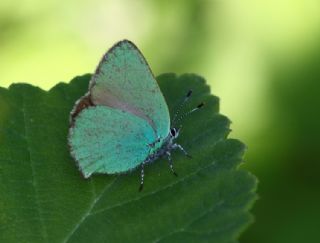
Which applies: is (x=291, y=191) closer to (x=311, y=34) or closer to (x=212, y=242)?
(x=311, y=34)

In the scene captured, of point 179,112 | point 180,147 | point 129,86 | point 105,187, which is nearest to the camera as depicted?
point 105,187

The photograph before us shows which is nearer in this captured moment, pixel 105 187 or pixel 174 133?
pixel 105 187

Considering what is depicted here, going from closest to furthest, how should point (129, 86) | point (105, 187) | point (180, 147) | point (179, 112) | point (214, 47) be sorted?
point (105, 187), point (180, 147), point (129, 86), point (179, 112), point (214, 47)

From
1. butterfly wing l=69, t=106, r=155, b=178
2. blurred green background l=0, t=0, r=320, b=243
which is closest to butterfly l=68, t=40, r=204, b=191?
butterfly wing l=69, t=106, r=155, b=178

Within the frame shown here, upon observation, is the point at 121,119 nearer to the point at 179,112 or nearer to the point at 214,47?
the point at 179,112

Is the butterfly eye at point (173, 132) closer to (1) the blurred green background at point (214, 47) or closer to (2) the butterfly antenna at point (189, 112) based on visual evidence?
(2) the butterfly antenna at point (189, 112)

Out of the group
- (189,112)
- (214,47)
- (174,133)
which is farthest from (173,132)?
(214,47)
